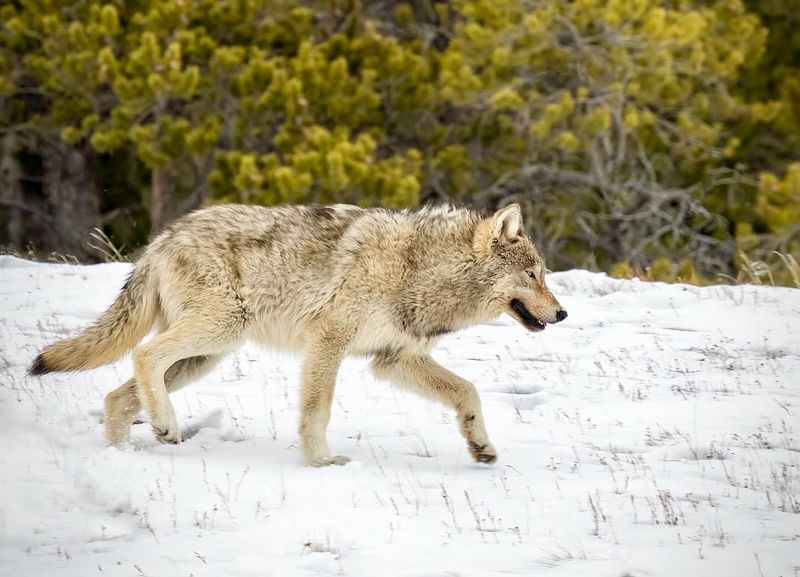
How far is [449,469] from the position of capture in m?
6.95

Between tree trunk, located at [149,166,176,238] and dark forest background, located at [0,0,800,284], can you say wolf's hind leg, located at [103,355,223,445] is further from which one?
tree trunk, located at [149,166,176,238]

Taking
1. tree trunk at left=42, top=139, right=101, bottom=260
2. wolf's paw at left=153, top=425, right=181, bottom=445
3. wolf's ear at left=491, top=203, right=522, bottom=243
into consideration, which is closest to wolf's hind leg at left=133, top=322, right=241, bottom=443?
wolf's paw at left=153, top=425, right=181, bottom=445

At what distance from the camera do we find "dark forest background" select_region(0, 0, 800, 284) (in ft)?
65.1

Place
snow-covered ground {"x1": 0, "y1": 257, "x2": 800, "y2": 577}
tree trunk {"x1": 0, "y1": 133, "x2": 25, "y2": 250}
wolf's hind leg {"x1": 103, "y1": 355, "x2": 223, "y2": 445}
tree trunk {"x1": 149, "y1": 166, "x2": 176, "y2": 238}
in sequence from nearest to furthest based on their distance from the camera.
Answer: snow-covered ground {"x1": 0, "y1": 257, "x2": 800, "y2": 577} < wolf's hind leg {"x1": 103, "y1": 355, "x2": 223, "y2": 445} < tree trunk {"x1": 149, "y1": 166, "x2": 176, "y2": 238} < tree trunk {"x1": 0, "y1": 133, "x2": 25, "y2": 250}

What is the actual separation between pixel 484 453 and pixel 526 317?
99cm

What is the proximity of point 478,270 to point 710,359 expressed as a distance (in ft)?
9.15

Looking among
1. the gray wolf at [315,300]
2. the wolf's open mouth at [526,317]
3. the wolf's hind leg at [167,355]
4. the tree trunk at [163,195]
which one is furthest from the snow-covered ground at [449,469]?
the tree trunk at [163,195]

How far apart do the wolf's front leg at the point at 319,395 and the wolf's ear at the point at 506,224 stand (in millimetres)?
1249

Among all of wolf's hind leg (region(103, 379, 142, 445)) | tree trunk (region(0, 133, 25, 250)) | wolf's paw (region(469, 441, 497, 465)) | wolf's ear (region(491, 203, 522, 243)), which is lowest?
tree trunk (region(0, 133, 25, 250))

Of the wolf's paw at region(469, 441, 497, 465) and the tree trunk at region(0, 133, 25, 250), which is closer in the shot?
the wolf's paw at region(469, 441, 497, 465)

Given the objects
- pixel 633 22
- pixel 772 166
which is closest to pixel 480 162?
pixel 633 22

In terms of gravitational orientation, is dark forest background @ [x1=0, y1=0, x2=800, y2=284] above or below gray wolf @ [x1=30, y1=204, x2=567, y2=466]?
below

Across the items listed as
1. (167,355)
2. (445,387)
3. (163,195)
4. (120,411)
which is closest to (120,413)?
(120,411)

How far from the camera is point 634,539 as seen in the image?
5676 millimetres
